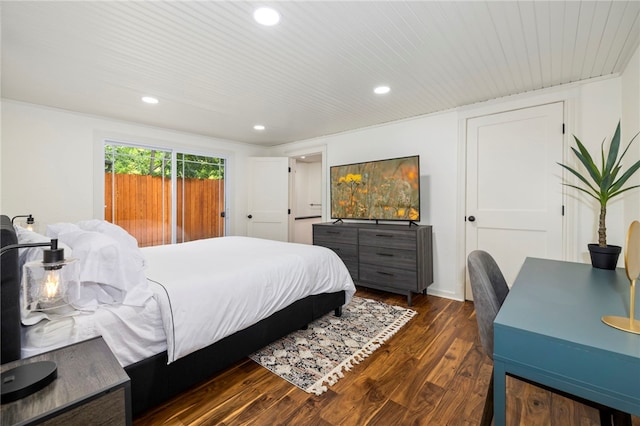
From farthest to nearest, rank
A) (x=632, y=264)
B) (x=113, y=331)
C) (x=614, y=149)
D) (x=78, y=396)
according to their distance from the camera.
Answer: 1. (x=614, y=149)
2. (x=113, y=331)
3. (x=632, y=264)
4. (x=78, y=396)

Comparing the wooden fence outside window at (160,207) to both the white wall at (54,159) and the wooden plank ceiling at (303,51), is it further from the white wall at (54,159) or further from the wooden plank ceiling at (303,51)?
the wooden plank ceiling at (303,51)

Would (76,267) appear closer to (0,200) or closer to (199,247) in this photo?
(199,247)

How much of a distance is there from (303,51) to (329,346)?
228 centimetres

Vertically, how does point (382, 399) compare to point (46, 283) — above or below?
below

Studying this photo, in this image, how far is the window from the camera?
3752 mm

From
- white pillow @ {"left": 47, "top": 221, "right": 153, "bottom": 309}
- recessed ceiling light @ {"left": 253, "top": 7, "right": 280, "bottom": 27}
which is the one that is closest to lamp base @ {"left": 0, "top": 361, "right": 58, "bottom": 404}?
white pillow @ {"left": 47, "top": 221, "right": 153, "bottom": 309}

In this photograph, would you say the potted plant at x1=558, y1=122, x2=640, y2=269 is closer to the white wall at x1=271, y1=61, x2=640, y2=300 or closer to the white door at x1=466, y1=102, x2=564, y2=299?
the white wall at x1=271, y1=61, x2=640, y2=300

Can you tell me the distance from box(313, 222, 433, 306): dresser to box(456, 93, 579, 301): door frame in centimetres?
35

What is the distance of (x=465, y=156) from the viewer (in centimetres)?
330

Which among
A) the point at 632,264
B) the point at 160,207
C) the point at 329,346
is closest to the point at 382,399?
the point at 329,346

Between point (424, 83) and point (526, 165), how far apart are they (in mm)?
1412

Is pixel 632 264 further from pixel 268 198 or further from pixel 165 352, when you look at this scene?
pixel 268 198

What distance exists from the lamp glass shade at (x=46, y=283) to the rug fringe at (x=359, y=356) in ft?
4.60

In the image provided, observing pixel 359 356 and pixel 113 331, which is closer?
pixel 113 331
